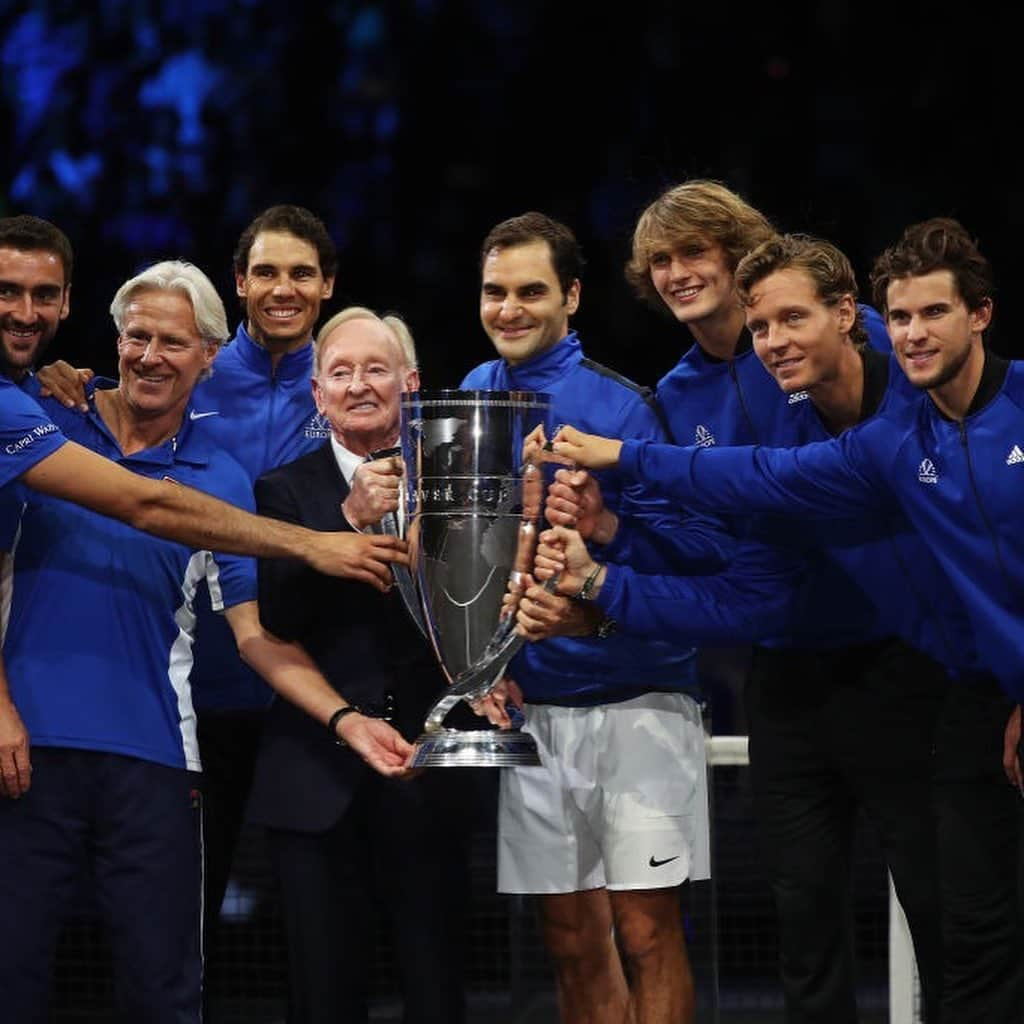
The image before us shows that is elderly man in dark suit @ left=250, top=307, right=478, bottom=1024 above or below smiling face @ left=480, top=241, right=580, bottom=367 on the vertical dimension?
below

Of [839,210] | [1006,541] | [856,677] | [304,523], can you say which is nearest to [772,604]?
[856,677]

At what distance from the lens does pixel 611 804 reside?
11.3 feet

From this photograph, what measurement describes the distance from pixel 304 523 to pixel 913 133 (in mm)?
4312

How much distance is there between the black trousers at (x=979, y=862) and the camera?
3.09 meters

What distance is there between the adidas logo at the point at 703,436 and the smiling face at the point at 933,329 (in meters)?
0.55

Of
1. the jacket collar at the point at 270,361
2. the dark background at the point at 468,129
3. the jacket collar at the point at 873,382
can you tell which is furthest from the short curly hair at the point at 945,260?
the dark background at the point at 468,129

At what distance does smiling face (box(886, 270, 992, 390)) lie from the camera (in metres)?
3.03

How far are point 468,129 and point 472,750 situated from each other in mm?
4396

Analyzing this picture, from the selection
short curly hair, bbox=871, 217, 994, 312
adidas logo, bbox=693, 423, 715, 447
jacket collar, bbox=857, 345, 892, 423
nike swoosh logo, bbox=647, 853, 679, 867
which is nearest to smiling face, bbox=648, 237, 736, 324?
adidas logo, bbox=693, 423, 715, 447

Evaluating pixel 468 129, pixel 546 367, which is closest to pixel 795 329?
pixel 546 367

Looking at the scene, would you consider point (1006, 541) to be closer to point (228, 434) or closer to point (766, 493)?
point (766, 493)

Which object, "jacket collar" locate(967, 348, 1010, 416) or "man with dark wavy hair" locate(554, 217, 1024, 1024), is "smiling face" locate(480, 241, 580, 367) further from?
"jacket collar" locate(967, 348, 1010, 416)

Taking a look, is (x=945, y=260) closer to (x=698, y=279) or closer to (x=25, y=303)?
(x=698, y=279)

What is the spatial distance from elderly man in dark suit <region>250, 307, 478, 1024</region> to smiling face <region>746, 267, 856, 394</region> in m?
0.65
